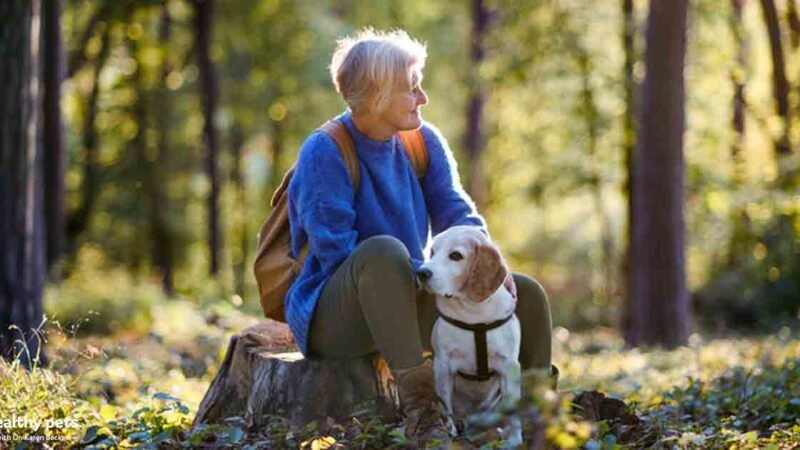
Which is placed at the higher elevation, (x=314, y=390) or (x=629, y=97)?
(x=629, y=97)

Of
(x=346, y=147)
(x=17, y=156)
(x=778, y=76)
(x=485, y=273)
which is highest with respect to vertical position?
(x=778, y=76)

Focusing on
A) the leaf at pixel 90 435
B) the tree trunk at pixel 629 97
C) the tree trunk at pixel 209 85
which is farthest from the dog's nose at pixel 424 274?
the tree trunk at pixel 209 85

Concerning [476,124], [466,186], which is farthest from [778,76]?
[466,186]

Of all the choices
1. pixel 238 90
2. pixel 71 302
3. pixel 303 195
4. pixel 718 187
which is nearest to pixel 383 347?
pixel 303 195

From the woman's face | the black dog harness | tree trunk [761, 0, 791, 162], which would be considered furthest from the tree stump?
tree trunk [761, 0, 791, 162]

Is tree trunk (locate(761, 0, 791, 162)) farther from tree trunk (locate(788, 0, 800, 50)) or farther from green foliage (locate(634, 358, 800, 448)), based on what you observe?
green foliage (locate(634, 358, 800, 448))

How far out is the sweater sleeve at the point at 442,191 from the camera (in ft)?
18.9

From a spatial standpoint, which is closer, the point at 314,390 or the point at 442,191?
the point at 314,390

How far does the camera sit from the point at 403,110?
5.44 m

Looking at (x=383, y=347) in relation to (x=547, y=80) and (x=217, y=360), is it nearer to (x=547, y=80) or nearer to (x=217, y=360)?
(x=217, y=360)

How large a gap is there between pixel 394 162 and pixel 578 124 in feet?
54.9

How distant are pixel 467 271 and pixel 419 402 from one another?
613mm

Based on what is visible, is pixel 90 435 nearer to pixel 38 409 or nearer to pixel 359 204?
pixel 38 409

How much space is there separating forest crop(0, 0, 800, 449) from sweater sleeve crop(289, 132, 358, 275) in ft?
2.56
